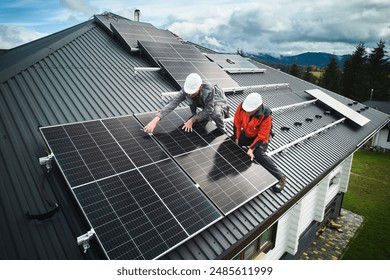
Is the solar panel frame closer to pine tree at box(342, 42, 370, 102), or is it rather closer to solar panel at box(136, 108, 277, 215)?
solar panel at box(136, 108, 277, 215)

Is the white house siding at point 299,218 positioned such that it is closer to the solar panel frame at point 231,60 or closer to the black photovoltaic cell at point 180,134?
the black photovoltaic cell at point 180,134

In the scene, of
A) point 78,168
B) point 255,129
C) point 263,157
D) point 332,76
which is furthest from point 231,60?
point 332,76

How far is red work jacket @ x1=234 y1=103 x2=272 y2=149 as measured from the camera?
724 centimetres

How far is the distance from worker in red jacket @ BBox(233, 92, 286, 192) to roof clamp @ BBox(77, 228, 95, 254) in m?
4.70

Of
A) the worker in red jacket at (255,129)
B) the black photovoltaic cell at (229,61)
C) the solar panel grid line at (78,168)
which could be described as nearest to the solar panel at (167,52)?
the black photovoltaic cell at (229,61)

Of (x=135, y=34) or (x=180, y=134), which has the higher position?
(x=135, y=34)

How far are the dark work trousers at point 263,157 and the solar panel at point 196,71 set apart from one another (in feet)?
13.6

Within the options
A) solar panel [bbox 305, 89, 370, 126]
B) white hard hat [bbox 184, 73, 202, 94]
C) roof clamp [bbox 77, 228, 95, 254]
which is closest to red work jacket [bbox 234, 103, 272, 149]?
white hard hat [bbox 184, 73, 202, 94]

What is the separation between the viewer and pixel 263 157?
7758 millimetres

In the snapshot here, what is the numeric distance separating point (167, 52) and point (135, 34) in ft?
7.36

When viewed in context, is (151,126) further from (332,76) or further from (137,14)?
(332,76)
